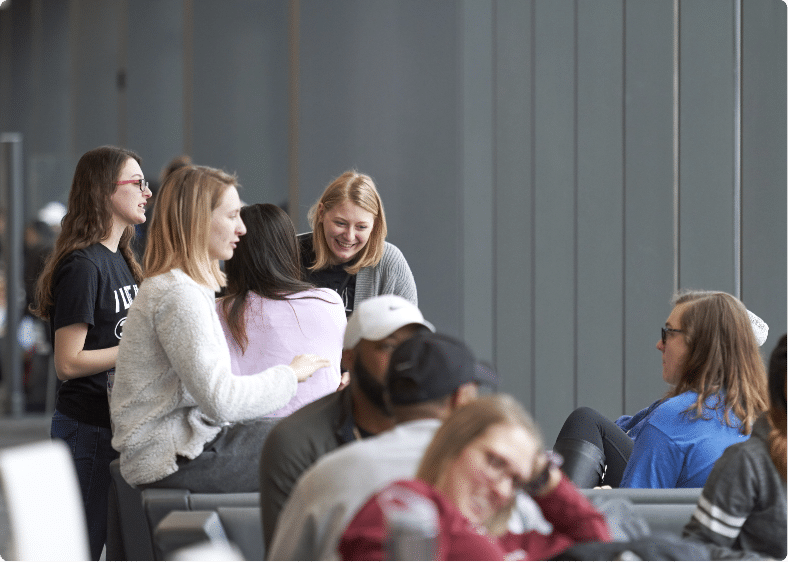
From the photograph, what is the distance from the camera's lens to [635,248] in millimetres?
4949

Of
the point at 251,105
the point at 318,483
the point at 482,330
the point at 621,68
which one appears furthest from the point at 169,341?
the point at 251,105

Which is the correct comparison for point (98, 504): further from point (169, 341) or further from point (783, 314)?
point (783, 314)

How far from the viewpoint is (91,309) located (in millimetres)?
2709

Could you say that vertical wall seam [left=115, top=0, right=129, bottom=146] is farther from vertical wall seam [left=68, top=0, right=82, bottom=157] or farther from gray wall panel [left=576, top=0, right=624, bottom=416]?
gray wall panel [left=576, top=0, right=624, bottom=416]

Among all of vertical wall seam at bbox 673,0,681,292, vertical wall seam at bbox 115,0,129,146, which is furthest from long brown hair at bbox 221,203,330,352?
vertical wall seam at bbox 115,0,129,146

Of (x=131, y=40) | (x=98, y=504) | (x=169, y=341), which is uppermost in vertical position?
(x=131, y=40)

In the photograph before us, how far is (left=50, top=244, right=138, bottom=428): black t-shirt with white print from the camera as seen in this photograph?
106 inches

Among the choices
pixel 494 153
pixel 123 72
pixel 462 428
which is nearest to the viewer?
pixel 462 428

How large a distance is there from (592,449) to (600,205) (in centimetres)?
220

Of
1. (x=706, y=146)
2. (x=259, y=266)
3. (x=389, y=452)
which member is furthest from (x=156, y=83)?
(x=389, y=452)

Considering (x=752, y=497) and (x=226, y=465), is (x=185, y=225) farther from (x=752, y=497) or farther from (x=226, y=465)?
(x=752, y=497)

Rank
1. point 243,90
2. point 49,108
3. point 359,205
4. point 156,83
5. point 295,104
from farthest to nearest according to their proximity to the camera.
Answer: point 49,108, point 156,83, point 243,90, point 295,104, point 359,205

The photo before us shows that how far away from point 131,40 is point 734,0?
697 centimetres

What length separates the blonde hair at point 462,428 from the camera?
152 cm
